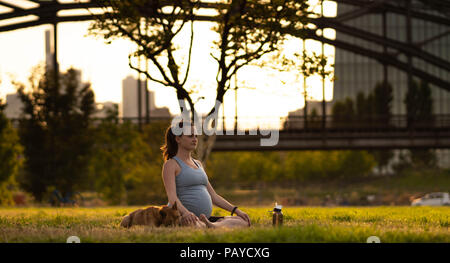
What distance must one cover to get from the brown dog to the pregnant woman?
76 millimetres

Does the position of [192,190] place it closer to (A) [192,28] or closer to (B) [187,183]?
(B) [187,183]

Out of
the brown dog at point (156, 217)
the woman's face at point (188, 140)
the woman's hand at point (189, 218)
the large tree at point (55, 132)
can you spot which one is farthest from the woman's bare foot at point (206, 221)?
the large tree at point (55, 132)

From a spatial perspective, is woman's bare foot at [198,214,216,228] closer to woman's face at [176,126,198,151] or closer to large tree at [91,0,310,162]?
woman's face at [176,126,198,151]

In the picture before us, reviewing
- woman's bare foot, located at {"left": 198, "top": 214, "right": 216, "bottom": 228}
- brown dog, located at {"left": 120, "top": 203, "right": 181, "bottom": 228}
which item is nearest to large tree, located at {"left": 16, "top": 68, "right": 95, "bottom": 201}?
brown dog, located at {"left": 120, "top": 203, "right": 181, "bottom": 228}

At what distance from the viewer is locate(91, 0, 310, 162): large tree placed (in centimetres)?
1526

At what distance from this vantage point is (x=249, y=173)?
2320 inches

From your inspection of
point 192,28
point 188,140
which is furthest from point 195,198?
point 192,28

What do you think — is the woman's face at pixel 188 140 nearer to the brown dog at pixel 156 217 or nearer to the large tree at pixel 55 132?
the brown dog at pixel 156 217

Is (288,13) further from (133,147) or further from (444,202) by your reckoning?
(444,202)

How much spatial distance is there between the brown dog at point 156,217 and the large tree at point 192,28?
301 inches

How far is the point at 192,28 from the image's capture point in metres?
16.0

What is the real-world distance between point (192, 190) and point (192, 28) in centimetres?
865

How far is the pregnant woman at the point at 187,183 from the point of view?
25.1 feet
